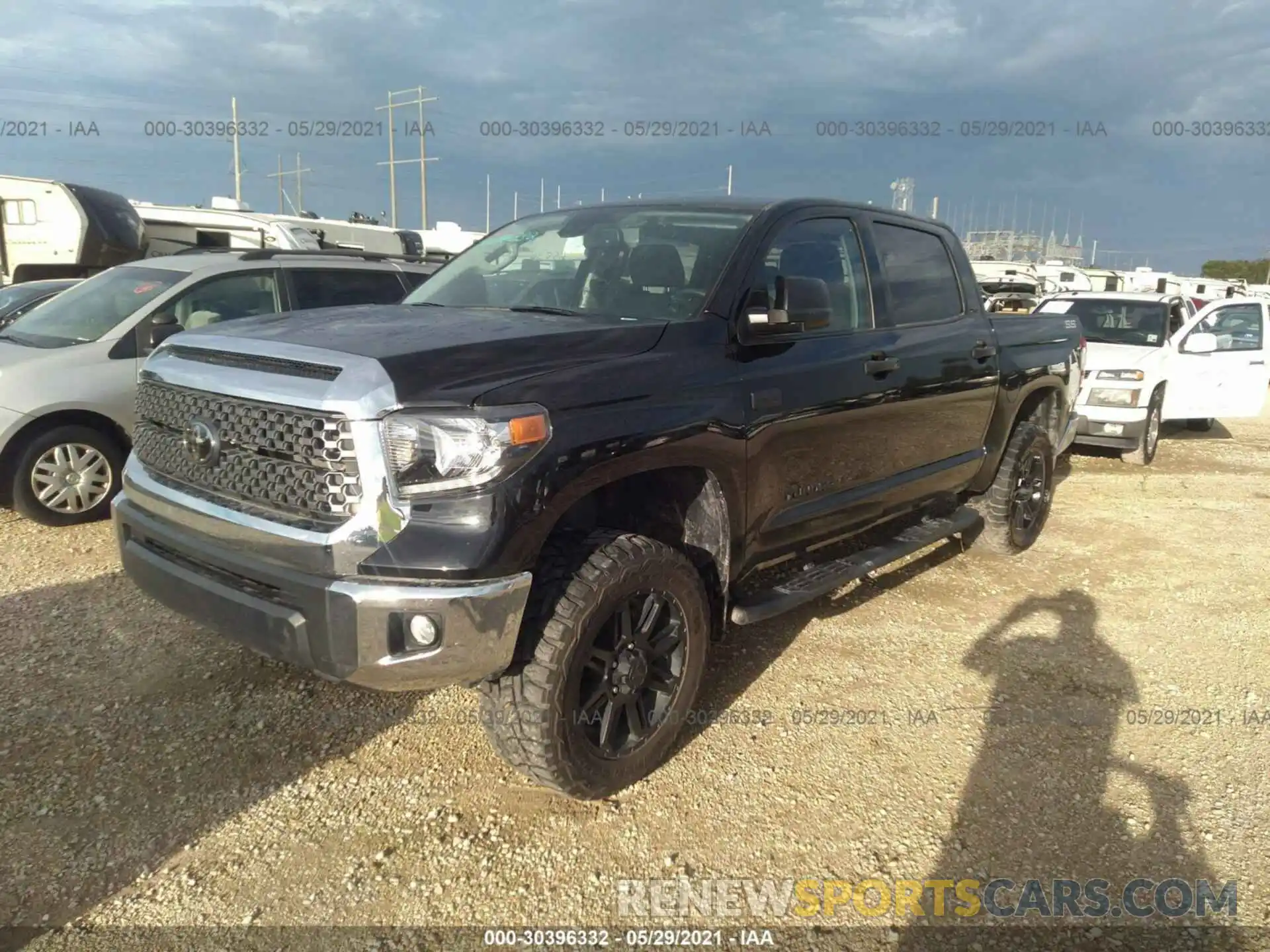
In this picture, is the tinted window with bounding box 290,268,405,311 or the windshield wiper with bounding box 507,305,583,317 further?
the tinted window with bounding box 290,268,405,311

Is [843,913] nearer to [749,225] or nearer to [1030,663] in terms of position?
[1030,663]

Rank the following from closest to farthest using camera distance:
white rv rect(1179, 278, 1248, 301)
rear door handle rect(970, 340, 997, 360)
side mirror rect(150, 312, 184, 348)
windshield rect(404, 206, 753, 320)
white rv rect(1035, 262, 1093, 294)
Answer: windshield rect(404, 206, 753, 320), rear door handle rect(970, 340, 997, 360), side mirror rect(150, 312, 184, 348), white rv rect(1035, 262, 1093, 294), white rv rect(1179, 278, 1248, 301)

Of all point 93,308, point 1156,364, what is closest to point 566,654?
point 93,308

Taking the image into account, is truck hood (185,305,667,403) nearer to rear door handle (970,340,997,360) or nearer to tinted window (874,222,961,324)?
tinted window (874,222,961,324)

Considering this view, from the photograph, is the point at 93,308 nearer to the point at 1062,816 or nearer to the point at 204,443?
the point at 204,443

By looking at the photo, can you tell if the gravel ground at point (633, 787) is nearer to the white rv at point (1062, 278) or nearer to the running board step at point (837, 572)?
the running board step at point (837, 572)

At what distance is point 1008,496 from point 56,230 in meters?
13.8

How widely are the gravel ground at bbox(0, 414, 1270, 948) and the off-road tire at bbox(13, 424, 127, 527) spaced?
3.42ft

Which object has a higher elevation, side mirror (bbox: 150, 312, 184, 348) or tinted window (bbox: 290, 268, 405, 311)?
tinted window (bbox: 290, 268, 405, 311)

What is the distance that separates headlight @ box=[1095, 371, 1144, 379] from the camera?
850cm

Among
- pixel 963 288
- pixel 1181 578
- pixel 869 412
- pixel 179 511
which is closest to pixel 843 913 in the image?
pixel 869 412

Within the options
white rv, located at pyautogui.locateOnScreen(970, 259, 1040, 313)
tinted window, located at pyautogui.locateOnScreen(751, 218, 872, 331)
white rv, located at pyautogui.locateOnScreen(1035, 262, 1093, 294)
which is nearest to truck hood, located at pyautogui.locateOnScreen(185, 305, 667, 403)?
tinted window, located at pyautogui.locateOnScreen(751, 218, 872, 331)

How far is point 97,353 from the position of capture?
5641mm

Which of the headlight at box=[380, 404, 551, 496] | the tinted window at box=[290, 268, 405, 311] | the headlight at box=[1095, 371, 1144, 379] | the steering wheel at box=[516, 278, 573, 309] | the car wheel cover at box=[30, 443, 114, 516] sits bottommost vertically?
the car wheel cover at box=[30, 443, 114, 516]
